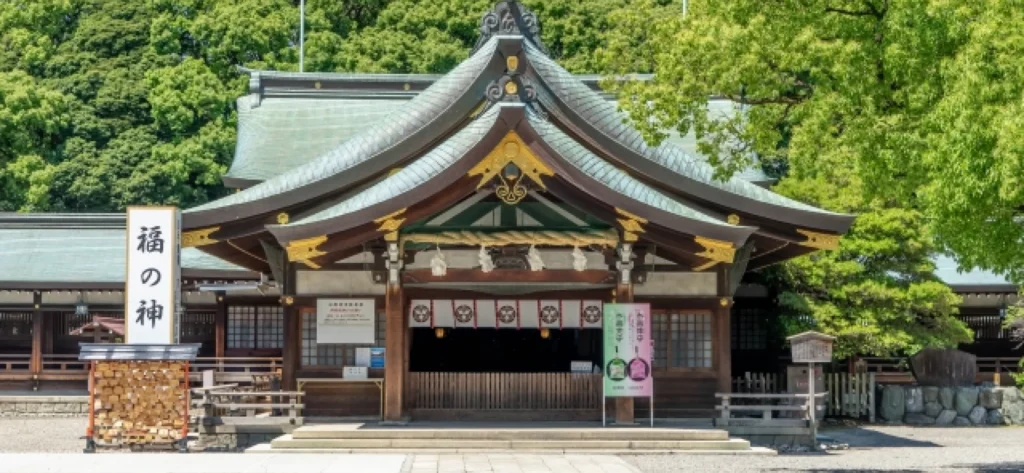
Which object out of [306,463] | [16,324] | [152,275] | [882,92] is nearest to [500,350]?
[152,275]

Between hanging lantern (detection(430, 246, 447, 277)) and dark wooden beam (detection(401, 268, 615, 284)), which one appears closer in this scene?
hanging lantern (detection(430, 246, 447, 277))

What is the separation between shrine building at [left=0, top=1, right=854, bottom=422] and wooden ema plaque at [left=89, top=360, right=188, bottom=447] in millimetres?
2768

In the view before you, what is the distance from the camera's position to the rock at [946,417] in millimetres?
30891

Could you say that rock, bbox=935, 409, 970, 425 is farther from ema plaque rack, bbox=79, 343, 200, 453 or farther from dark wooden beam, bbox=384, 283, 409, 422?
ema plaque rack, bbox=79, 343, 200, 453

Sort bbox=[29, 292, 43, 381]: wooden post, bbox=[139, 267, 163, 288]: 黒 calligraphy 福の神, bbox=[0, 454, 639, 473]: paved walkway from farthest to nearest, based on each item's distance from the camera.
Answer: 1. bbox=[29, 292, 43, 381]: wooden post
2. bbox=[139, 267, 163, 288]: 黒 calligraphy 福の神
3. bbox=[0, 454, 639, 473]: paved walkway

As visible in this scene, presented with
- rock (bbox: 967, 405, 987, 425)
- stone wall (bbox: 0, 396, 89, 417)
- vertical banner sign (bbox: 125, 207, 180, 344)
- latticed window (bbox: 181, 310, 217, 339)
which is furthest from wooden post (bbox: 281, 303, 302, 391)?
rock (bbox: 967, 405, 987, 425)

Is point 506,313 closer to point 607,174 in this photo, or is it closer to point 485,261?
point 485,261

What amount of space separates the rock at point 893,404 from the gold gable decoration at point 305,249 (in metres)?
12.7

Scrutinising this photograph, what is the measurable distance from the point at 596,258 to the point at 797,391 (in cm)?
412

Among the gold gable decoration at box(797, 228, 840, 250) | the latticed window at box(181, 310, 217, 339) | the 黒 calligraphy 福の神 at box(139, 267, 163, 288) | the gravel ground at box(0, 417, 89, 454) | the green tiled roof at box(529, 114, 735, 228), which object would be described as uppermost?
the green tiled roof at box(529, 114, 735, 228)

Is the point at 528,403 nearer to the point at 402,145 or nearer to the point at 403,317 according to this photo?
the point at 403,317

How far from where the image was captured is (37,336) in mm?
36156

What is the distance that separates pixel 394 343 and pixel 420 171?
267 centimetres

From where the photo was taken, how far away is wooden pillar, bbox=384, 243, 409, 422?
79.7 ft
